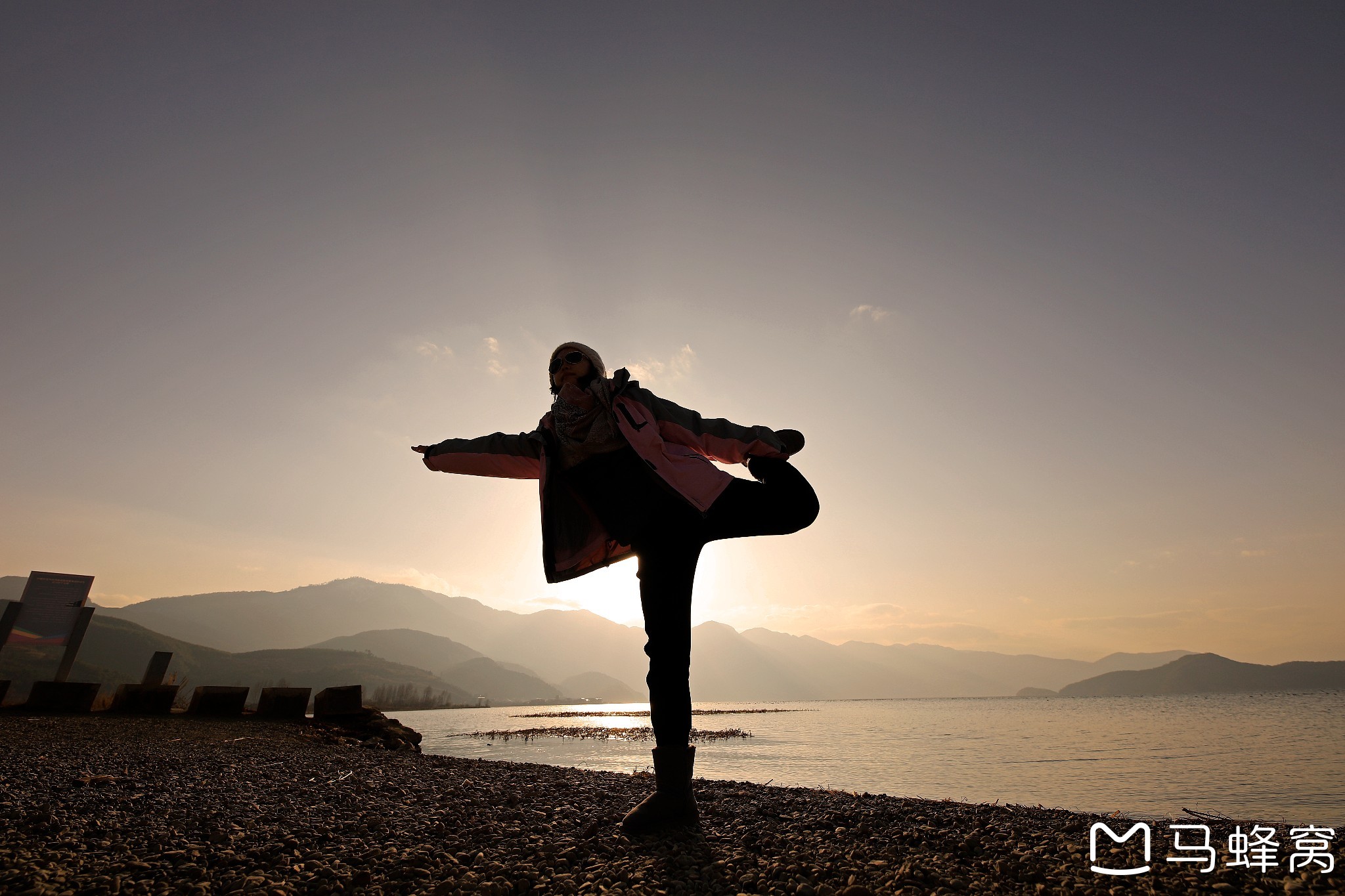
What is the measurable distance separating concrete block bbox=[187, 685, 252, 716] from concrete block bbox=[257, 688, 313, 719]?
367mm

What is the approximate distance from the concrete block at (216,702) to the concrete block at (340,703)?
4.22 ft

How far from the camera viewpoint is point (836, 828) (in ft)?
10.2

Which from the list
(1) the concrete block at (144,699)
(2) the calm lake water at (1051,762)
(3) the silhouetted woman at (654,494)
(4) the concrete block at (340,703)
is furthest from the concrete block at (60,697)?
(3) the silhouetted woman at (654,494)

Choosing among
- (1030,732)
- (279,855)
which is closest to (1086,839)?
(279,855)

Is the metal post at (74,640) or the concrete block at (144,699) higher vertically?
the metal post at (74,640)

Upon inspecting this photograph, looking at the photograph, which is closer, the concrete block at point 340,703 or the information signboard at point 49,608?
the concrete block at point 340,703

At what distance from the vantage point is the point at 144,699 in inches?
398

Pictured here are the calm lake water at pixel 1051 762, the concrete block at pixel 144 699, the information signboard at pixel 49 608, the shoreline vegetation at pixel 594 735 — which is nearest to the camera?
the concrete block at pixel 144 699

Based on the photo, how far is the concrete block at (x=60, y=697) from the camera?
970cm

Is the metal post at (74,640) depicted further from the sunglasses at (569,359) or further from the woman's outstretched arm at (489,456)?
the sunglasses at (569,359)

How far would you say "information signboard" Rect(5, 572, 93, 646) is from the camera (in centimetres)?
1357

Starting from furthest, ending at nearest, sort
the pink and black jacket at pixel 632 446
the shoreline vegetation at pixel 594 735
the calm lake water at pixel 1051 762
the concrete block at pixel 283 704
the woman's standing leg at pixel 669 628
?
the shoreline vegetation at pixel 594 735 < the calm lake water at pixel 1051 762 < the concrete block at pixel 283 704 < the pink and black jacket at pixel 632 446 < the woman's standing leg at pixel 669 628

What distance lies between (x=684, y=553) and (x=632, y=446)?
713 mm

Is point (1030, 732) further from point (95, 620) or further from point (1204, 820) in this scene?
point (95, 620)
